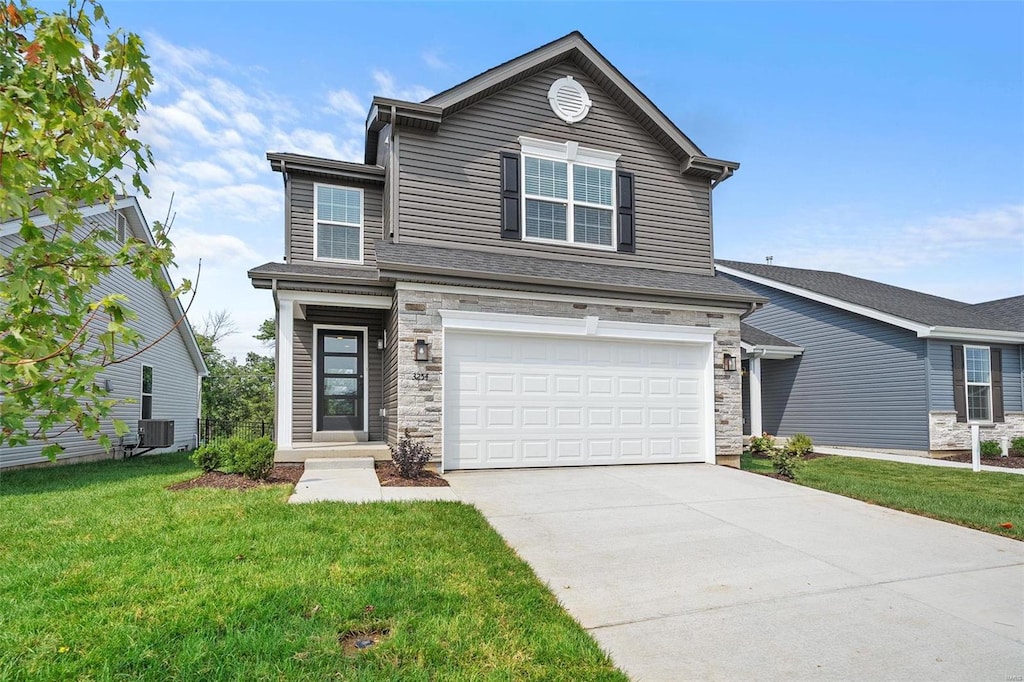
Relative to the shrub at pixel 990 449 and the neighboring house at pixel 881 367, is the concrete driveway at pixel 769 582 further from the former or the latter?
the shrub at pixel 990 449

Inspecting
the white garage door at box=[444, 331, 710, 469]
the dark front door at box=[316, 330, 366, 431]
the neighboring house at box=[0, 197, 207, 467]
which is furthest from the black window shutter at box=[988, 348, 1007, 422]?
the neighboring house at box=[0, 197, 207, 467]

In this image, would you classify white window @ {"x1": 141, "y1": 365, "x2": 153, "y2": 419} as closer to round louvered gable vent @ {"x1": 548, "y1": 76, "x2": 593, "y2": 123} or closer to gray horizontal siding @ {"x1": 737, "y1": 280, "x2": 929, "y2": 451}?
round louvered gable vent @ {"x1": 548, "y1": 76, "x2": 593, "y2": 123}

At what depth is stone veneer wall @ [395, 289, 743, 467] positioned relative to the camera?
9047 millimetres

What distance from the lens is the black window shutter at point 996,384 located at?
15570 millimetres

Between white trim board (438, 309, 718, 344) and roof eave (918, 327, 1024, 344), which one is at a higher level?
roof eave (918, 327, 1024, 344)

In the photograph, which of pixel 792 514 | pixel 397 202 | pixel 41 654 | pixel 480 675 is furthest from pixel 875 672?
pixel 397 202

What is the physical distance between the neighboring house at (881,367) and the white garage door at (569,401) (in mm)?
6363

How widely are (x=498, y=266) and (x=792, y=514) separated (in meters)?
5.77

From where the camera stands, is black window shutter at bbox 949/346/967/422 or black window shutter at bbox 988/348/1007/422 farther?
black window shutter at bbox 988/348/1007/422

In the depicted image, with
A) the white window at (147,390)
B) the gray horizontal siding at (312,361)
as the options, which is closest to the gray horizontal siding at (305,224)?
the gray horizontal siding at (312,361)

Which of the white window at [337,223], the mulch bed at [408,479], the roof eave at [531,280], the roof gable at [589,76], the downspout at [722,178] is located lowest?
the mulch bed at [408,479]

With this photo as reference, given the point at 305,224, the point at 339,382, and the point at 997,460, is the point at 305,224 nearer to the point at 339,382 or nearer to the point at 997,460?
the point at 339,382

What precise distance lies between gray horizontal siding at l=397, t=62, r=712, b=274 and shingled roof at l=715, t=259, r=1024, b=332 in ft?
23.4

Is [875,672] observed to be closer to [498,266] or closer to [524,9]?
[498,266]
